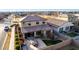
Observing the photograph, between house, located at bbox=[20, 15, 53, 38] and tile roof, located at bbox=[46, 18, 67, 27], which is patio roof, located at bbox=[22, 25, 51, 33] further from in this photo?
tile roof, located at bbox=[46, 18, 67, 27]

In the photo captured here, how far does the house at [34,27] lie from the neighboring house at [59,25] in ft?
1.45

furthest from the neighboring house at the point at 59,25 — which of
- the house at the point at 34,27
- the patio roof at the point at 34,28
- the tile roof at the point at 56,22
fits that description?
the patio roof at the point at 34,28

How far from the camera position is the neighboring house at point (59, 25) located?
225 inches

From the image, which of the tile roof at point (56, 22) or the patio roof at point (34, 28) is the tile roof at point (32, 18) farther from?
the tile roof at point (56, 22)

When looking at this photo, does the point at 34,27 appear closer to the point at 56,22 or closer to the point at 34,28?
the point at 34,28

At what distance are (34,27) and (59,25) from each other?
4.07ft

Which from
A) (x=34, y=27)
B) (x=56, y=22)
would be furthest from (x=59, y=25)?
(x=34, y=27)

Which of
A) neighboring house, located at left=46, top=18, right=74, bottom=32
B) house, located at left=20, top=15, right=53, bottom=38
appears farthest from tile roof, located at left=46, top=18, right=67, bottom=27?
house, located at left=20, top=15, right=53, bottom=38

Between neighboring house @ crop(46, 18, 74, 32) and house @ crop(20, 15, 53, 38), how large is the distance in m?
0.44
